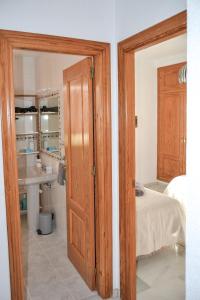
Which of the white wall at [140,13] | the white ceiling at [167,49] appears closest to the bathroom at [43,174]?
the white wall at [140,13]

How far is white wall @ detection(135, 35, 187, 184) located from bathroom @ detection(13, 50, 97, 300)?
232cm

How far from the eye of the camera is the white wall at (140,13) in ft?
5.44

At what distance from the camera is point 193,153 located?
3.61 ft

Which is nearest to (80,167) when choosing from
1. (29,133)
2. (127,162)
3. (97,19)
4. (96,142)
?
(96,142)

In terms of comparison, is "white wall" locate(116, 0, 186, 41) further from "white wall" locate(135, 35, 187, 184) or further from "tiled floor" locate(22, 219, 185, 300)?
"white wall" locate(135, 35, 187, 184)

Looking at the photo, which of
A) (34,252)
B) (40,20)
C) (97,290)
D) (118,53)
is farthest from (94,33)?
(34,252)

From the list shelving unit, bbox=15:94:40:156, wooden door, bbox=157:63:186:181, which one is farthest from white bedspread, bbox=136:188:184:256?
wooden door, bbox=157:63:186:181

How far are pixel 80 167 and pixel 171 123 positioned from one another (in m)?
3.55

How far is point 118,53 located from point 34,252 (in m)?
2.46

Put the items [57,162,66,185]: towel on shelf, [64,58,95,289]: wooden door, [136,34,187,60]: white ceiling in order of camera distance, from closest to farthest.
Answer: [64,58,95,289]: wooden door, [57,162,66,185]: towel on shelf, [136,34,187,60]: white ceiling

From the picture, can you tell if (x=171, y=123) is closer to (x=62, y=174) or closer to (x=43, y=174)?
(x=43, y=174)

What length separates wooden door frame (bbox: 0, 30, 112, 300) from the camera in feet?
6.19

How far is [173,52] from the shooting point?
522 centimetres

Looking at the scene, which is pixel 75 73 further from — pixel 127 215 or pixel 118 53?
pixel 127 215
